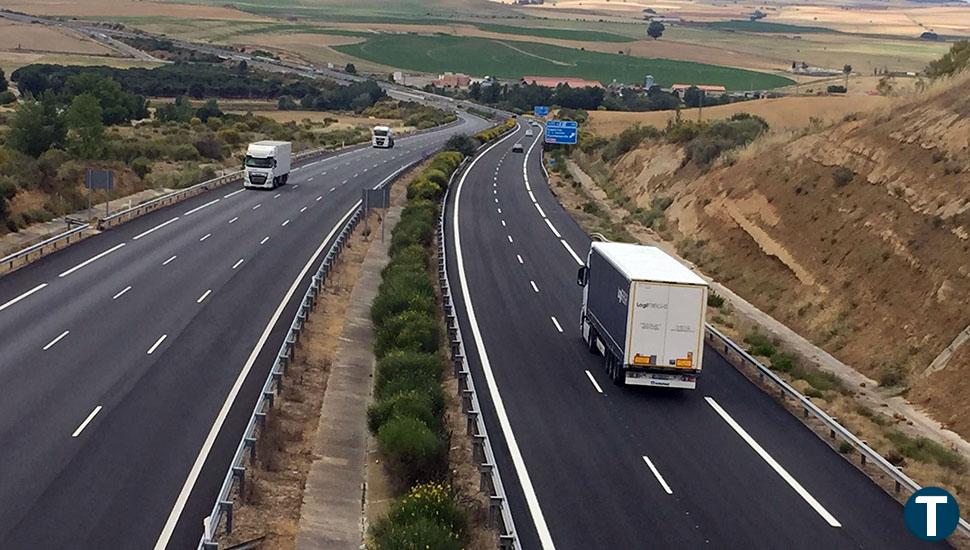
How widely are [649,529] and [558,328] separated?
1564 cm

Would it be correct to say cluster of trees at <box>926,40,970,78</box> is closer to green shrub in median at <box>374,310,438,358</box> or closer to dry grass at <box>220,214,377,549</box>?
dry grass at <box>220,214,377,549</box>

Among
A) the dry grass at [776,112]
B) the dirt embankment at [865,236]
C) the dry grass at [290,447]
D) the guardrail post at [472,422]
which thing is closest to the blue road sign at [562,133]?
the dry grass at [776,112]

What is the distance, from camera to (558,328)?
108ft

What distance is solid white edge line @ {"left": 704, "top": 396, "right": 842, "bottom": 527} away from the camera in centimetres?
1852

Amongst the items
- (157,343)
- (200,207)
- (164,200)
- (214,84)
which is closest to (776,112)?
(200,207)

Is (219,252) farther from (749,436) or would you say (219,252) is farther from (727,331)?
(749,436)

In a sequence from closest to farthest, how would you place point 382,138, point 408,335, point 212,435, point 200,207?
point 212,435 → point 408,335 → point 200,207 → point 382,138

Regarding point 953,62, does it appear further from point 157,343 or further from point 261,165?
point 157,343

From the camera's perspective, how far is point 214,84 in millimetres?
158250

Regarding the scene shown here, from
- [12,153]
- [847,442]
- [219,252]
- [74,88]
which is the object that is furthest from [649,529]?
[74,88]

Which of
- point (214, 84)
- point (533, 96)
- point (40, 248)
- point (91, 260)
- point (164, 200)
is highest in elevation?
point (40, 248)

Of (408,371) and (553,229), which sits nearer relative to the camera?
(408,371)

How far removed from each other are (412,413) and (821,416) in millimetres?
8462

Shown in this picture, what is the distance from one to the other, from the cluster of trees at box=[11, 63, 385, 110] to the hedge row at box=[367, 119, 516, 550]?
10946 cm
